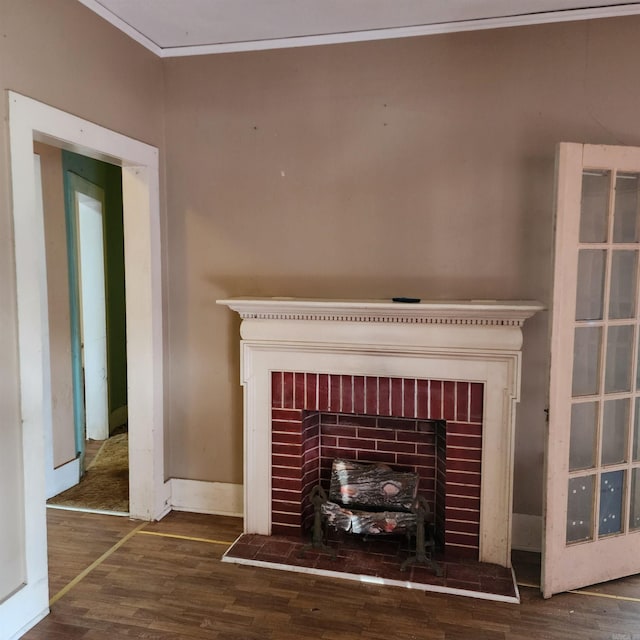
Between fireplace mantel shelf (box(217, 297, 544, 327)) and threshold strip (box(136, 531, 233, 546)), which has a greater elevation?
fireplace mantel shelf (box(217, 297, 544, 327))

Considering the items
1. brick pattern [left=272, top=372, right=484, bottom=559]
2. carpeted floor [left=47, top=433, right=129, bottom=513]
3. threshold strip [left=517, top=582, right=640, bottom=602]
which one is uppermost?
brick pattern [left=272, top=372, right=484, bottom=559]

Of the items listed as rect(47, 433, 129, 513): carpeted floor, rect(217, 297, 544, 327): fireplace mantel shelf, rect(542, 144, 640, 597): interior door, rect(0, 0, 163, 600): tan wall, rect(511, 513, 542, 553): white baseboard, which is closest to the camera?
rect(0, 0, 163, 600): tan wall

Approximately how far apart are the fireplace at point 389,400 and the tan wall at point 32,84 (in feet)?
3.44

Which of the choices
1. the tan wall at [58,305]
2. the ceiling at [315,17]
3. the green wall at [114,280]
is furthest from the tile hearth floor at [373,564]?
the ceiling at [315,17]

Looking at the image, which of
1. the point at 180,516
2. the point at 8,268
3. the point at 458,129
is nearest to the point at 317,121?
the point at 458,129

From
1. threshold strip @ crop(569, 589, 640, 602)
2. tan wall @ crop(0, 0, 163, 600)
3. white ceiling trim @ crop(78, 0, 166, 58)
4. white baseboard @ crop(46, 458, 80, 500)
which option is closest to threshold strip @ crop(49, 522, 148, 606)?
tan wall @ crop(0, 0, 163, 600)

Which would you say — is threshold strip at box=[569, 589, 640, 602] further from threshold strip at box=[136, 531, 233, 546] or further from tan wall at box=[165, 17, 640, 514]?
threshold strip at box=[136, 531, 233, 546]

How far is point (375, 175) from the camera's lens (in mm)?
2930

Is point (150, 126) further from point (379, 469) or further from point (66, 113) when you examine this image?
point (379, 469)

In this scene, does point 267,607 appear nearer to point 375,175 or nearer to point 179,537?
point 179,537

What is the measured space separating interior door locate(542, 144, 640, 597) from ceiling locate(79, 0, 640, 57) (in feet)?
2.46

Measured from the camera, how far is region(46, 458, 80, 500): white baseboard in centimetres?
355

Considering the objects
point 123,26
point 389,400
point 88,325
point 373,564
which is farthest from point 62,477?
point 123,26

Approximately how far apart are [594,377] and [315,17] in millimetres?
2125
